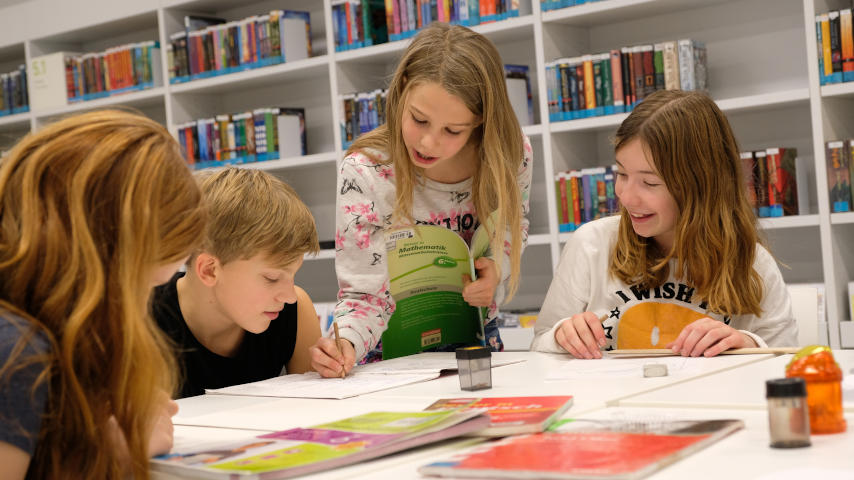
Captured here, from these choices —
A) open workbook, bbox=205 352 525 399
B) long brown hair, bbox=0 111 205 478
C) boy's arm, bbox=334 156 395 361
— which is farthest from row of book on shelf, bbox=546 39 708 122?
long brown hair, bbox=0 111 205 478

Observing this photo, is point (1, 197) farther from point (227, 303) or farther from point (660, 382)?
point (660, 382)

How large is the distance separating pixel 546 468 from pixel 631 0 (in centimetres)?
285

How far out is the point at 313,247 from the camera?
1829mm

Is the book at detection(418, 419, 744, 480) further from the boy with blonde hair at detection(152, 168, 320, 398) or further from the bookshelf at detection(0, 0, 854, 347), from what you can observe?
the bookshelf at detection(0, 0, 854, 347)

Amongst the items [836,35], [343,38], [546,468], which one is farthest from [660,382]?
[343,38]

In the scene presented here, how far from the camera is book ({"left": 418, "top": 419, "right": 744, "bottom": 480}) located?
0.83 metres

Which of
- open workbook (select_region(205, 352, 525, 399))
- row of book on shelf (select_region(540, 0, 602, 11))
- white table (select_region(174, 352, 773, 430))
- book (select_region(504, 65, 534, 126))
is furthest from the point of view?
book (select_region(504, 65, 534, 126))

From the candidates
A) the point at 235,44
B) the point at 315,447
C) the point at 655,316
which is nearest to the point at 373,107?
the point at 235,44

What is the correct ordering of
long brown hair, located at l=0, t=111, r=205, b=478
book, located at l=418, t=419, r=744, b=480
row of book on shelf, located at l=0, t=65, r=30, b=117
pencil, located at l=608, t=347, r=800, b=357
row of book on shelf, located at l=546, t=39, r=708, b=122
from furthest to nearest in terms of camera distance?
row of book on shelf, located at l=0, t=65, r=30, b=117
row of book on shelf, located at l=546, t=39, r=708, b=122
pencil, located at l=608, t=347, r=800, b=357
long brown hair, located at l=0, t=111, r=205, b=478
book, located at l=418, t=419, r=744, b=480

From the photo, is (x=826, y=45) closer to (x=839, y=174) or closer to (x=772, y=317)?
(x=839, y=174)

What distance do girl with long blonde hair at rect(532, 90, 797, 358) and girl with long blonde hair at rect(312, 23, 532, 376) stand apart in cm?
23

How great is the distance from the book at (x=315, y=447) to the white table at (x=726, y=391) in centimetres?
30

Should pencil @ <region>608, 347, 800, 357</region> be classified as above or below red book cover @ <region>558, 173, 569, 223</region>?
below

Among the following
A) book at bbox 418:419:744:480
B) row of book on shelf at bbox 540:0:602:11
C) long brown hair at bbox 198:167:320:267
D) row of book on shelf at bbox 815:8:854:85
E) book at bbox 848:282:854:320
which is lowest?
book at bbox 848:282:854:320
